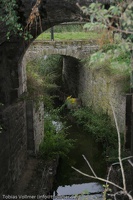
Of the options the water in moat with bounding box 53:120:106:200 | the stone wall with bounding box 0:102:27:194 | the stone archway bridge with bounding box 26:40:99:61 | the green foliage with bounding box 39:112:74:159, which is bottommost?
the water in moat with bounding box 53:120:106:200

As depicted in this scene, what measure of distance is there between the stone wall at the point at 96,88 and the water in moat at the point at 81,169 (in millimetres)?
1338

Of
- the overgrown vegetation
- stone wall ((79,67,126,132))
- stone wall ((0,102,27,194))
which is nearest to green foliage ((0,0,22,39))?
stone wall ((0,102,27,194))

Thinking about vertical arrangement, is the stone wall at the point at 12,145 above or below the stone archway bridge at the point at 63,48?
below

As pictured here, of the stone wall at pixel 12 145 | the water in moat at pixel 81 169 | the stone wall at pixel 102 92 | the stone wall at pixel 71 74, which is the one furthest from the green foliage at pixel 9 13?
the stone wall at pixel 71 74

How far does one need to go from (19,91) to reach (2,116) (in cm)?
114

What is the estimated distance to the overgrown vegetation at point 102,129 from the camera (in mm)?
10500

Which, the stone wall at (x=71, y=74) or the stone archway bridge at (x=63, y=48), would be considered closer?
the stone archway bridge at (x=63, y=48)

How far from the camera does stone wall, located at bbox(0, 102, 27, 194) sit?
6.92 m

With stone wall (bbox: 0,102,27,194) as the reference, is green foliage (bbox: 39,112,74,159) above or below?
below

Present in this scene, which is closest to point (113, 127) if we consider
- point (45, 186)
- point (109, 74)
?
point (109, 74)

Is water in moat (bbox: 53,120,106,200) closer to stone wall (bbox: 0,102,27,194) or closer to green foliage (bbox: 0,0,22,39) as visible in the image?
stone wall (bbox: 0,102,27,194)

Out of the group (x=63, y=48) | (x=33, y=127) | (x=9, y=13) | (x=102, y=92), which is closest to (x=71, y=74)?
(x=63, y=48)

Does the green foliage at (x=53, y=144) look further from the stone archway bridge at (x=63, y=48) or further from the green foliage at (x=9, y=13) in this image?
the green foliage at (x=9, y=13)

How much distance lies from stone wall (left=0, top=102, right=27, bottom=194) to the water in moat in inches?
54.6
